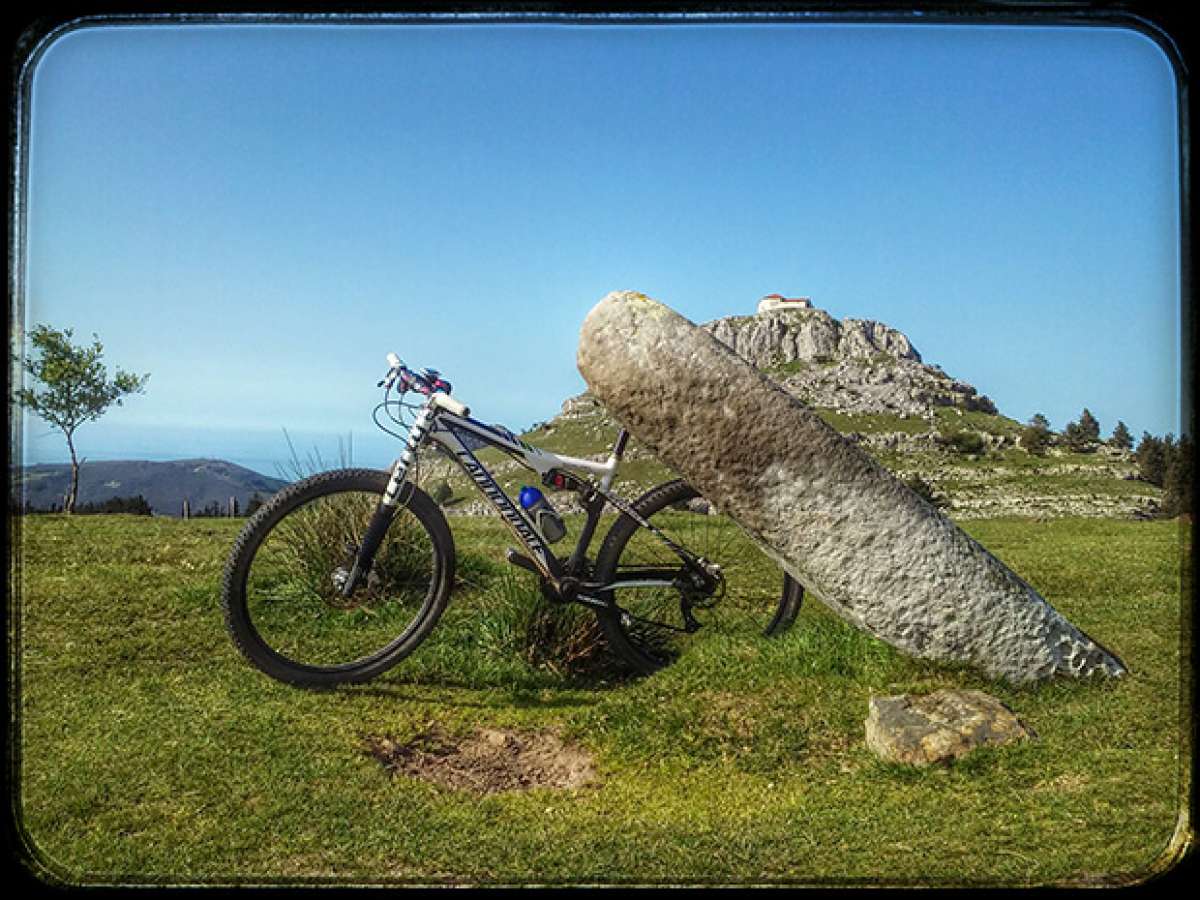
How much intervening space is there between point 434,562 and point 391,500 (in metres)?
0.48

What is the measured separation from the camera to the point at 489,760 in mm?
4672

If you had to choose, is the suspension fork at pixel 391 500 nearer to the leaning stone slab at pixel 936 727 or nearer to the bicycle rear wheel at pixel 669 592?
the bicycle rear wheel at pixel 669 592

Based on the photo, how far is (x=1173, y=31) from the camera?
273 centimetres

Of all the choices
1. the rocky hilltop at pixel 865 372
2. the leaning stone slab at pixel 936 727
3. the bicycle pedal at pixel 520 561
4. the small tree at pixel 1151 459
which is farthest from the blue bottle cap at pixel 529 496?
the rocky hilltop at pixel 865 372

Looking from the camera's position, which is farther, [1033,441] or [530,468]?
[1033,441]

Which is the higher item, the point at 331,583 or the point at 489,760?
the point at 331,583

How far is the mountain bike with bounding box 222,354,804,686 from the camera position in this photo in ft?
17.6

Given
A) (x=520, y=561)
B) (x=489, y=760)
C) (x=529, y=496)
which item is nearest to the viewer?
(x=489, y=760)

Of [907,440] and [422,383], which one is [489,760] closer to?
[422,383]

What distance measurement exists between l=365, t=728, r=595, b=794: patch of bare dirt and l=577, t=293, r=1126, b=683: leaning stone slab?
70.1 inches

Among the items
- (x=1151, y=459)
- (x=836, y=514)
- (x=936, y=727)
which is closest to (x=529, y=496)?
(x=836, y=514)

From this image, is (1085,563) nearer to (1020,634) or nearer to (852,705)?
(1020,634)

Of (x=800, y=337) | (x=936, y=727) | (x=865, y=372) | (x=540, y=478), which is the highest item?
(x=800, y=337)

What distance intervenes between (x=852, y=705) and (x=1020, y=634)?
1211 mm
